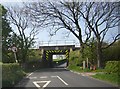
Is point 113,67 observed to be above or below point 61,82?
above

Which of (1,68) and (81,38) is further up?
(81,38)

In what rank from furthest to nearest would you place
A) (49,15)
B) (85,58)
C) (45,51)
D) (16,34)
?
(45,51) < (16,34) < (85,58) < (49,15)

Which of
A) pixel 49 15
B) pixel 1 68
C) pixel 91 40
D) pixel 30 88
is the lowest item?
pixel 30 88

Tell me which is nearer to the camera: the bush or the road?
the road

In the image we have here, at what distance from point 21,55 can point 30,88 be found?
35.4 metres

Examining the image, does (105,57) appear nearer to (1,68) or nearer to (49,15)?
(49,15)

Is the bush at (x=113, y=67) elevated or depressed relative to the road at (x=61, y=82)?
elevated

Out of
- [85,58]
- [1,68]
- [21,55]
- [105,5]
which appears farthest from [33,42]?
[1,68]

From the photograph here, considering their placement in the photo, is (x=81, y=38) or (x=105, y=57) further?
(x=105, y=57)

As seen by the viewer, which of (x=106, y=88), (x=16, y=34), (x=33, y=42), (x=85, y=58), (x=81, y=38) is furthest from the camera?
(x=33, y=42)

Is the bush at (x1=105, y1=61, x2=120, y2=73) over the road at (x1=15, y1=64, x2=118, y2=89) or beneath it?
over

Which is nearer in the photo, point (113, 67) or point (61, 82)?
point (61, 82)

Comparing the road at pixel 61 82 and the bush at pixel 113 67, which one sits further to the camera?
the bush at pixel 113 67

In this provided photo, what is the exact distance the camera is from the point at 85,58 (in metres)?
45.0
